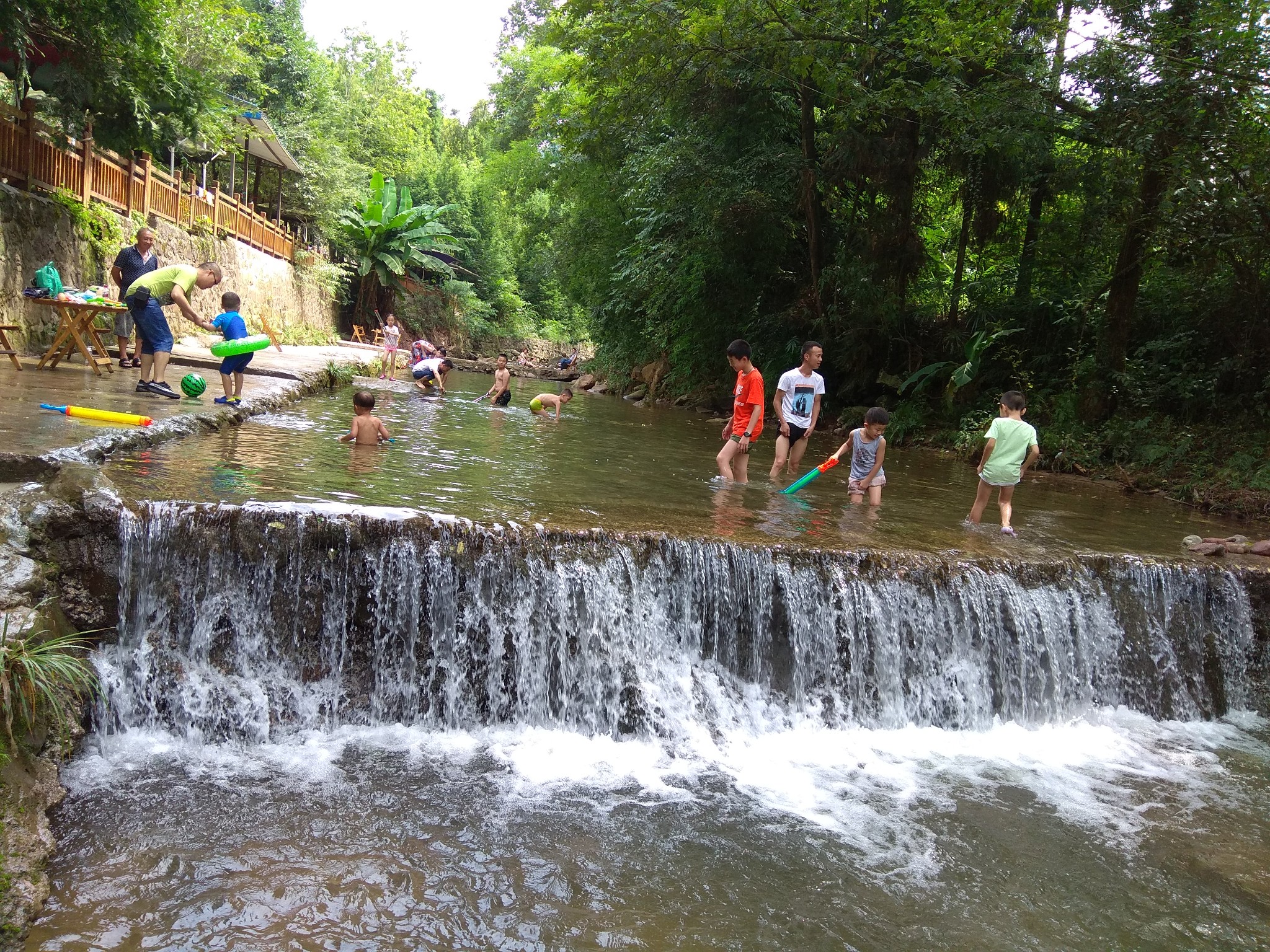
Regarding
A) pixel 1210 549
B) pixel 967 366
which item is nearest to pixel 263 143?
pixel 967 366

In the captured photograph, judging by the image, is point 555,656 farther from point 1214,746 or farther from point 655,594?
point 1214,746

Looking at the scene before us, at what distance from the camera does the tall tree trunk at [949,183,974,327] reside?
1755 centimetres

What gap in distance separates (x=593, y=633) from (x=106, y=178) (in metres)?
14.0

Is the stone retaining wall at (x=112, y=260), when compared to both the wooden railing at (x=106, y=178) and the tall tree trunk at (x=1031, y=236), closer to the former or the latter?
the wooden railing at (x=106, y=178)

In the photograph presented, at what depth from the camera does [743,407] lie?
9.47m

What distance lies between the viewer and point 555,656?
6230mm

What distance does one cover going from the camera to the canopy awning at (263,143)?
22906mm

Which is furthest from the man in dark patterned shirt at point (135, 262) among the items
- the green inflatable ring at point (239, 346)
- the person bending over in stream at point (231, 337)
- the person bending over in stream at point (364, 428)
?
the person bending over in stream at point (364, 428)

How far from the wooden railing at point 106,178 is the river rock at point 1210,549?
600 inches

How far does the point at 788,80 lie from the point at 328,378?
33.6ft

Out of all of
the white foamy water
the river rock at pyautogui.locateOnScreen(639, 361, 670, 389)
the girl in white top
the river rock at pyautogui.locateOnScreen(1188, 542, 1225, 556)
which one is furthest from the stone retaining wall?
the river rock at pyautogui.locateOnScreen(1188, 542, 1225, 556)

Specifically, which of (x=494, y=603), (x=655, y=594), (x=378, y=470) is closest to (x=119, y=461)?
(x=378, y=470)

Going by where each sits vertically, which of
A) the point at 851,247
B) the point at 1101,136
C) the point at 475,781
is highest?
the point at 1101,136

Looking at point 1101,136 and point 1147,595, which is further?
point 1101,136
